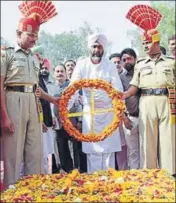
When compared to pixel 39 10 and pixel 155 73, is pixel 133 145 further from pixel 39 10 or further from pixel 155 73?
pixel 39 10

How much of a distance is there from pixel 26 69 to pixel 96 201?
188 centimetres

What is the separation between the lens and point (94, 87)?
18.2 ft

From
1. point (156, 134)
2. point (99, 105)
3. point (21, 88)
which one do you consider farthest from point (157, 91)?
point (21, 88)

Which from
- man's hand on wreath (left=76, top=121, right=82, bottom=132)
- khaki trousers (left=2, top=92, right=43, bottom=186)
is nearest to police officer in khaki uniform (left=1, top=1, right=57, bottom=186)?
khaki trousers (left=2, top=92, right=43, bottom=186)

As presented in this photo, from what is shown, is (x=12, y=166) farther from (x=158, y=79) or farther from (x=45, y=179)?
(x=158, y=79)

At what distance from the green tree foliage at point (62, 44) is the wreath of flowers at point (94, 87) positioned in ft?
4.84

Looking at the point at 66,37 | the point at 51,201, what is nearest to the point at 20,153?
the point at 51,201

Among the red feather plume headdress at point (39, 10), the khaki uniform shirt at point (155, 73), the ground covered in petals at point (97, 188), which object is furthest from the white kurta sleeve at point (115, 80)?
the ground covered in petals at point (97, 188)

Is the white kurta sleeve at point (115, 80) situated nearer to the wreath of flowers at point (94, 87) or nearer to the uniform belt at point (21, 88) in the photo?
the wreath of flowers at point (94, 87)

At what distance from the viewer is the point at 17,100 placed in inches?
189

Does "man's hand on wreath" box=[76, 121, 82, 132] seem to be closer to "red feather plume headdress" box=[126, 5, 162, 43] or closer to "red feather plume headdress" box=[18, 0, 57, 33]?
"red feather plume headdress" box=[126, 5, 162, 43]

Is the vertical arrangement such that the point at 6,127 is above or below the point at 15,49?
below

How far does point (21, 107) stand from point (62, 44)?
11.1ft

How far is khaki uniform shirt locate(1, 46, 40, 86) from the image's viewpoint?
4.79 m
